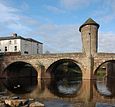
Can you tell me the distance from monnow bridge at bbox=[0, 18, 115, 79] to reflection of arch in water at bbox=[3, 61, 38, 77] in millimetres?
1962

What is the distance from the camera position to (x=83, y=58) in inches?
1773

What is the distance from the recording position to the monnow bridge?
44.3 m

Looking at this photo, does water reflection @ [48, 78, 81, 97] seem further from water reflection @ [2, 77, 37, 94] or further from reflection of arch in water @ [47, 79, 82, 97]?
water reflection @ [2, 77, 37, 94]

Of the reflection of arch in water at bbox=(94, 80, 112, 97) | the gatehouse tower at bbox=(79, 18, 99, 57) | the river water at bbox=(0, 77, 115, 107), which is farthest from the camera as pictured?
the gatehouse tower at bbox=(79, 18, 99, 57)

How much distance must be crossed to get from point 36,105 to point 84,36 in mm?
29085

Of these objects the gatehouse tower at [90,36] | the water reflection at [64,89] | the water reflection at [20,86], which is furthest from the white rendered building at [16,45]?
the water reflection at [64,89]

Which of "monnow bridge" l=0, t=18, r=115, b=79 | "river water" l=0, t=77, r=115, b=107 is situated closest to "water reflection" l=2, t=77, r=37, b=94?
"river water" l=0, t=77, r=115, b=107

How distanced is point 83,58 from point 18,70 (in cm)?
1722

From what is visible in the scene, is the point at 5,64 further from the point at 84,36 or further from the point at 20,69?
the point at 84,36

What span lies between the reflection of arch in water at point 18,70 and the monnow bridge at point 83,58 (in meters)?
1.96

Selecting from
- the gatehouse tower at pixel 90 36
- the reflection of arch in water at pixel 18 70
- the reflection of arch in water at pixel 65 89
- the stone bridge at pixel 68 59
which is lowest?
the reflection of arch in water at pixel 65 89

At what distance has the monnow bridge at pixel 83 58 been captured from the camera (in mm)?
44272

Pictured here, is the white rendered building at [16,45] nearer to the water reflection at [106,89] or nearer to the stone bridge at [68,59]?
the stone bridge at [68,59]

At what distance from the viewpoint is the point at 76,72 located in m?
66.6
